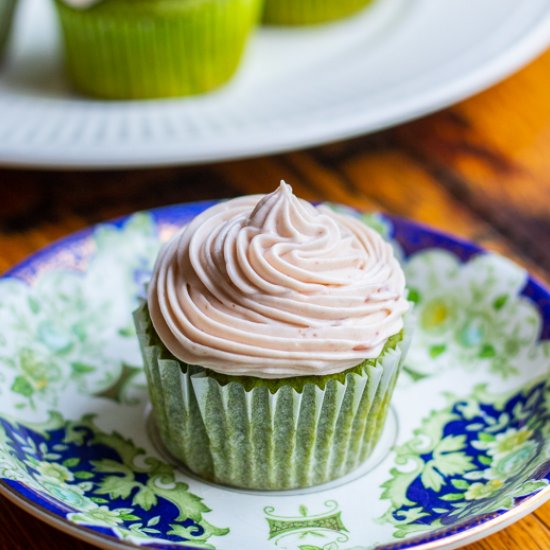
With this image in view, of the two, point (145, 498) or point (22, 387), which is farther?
point (22, 387)

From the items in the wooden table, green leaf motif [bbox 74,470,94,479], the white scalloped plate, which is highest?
the white scalloped plate

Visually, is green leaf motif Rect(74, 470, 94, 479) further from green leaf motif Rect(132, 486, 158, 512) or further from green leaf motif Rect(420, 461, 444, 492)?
green leaf motif Rect(420, 461, 444, 492)

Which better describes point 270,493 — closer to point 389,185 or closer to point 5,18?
point 389,185

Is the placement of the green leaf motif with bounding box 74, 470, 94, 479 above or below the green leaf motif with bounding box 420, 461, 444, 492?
below

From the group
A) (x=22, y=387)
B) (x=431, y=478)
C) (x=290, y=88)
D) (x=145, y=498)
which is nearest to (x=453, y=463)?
(x=431, y=478)

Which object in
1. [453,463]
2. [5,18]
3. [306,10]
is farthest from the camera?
[306,10]

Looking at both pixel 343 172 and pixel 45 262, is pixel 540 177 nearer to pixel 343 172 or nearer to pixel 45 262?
pixel 343 172

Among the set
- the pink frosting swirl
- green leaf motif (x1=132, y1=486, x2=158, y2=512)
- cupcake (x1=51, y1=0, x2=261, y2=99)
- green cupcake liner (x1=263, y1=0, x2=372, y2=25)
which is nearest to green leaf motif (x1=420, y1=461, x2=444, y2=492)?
the pink frosting swirl
